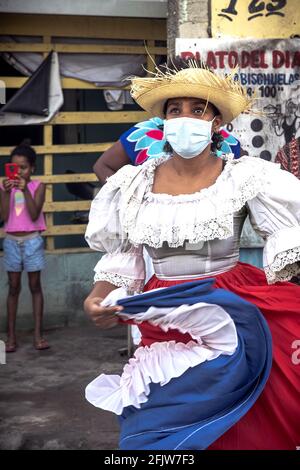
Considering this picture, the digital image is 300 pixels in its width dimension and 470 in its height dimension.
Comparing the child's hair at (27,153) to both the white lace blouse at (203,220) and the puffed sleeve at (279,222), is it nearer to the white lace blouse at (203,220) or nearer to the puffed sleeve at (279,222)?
the white lace blouse at (203,220)

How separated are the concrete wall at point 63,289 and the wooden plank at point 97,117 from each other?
1217 mm

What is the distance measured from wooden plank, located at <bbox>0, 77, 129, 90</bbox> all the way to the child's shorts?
1440 mm

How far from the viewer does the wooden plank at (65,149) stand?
7.50m

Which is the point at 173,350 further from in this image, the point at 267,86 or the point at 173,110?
the point at 267,86

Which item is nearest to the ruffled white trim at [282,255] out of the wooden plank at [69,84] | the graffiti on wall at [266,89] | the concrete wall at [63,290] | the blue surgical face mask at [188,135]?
the blue surgical face mask at [188,135]

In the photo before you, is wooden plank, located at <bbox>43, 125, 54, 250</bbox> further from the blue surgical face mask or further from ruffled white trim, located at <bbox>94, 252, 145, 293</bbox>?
the blue surgical face mask

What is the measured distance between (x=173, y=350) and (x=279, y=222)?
0.62 metres

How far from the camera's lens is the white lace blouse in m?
3.12

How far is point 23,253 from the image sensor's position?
6902 mm

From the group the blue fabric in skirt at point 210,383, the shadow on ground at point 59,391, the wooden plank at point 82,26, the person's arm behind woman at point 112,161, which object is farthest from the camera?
the wooden plank at point 82,26

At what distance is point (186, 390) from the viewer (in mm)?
3006

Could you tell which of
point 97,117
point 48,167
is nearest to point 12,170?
point 48,167
